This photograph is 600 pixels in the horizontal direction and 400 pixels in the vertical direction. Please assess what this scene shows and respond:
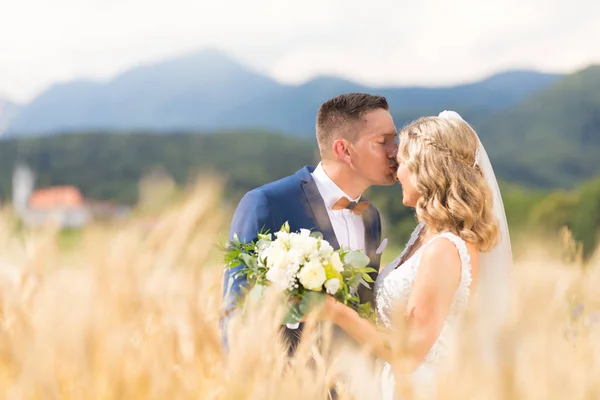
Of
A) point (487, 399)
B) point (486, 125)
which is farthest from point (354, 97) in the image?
point (486, 125)

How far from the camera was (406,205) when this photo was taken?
4.29 m

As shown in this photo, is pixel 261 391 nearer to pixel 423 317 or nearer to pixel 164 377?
pixel 164 377

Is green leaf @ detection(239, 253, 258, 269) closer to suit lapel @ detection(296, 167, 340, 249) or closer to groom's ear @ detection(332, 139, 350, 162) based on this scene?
suit lapel @ detection(296, 167, 340, 249)

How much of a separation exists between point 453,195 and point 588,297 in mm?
989

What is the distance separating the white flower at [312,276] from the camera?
3.32 m

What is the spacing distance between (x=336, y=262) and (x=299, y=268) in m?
0.20

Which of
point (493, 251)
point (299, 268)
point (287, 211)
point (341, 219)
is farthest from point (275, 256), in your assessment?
point (493, 251)

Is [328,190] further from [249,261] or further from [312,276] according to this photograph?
[312,276]

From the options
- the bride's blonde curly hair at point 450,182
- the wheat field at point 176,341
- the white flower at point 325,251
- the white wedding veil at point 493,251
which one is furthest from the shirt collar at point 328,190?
the wheat field at point 176,341

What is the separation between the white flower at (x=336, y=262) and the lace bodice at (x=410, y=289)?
0.52 metres

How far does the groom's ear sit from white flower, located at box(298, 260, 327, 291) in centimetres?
145

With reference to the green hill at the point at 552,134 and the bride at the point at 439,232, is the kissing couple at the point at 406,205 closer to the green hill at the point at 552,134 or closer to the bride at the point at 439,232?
the bride at the point at 439,232

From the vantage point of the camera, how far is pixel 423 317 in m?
3.70

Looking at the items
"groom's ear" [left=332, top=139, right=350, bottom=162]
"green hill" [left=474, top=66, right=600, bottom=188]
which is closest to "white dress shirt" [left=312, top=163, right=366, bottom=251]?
"groom's ear" [left=332, top=139, right=350, bottom=162]
